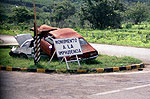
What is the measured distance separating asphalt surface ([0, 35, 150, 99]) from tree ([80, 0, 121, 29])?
4604 centimetres

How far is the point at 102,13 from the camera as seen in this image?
54.9 metres

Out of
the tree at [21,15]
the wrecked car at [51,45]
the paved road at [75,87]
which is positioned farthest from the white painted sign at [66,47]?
the tree at [21,15]

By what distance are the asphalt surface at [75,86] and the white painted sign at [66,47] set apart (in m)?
Answer: 1.69

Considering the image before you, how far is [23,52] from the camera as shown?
1342 centimetres

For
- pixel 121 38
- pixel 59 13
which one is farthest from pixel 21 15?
pixel 121 38

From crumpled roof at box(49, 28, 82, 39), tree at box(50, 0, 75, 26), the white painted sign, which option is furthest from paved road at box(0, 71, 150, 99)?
tree at box(50, 0, 75, 26)

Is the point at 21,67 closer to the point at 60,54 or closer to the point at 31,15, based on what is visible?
the point at 60,54

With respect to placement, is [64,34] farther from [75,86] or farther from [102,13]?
[102,13]

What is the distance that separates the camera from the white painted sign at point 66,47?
11.0 metres

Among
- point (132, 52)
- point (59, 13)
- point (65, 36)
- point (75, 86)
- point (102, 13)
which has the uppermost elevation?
point (59, 13)

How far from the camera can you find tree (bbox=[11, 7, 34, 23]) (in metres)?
64.5

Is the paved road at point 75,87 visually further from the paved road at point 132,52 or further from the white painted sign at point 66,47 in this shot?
the paved road at point 132,52

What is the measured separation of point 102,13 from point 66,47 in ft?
148

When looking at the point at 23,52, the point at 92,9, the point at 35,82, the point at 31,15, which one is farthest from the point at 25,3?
the point at 35,82
